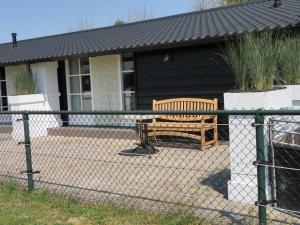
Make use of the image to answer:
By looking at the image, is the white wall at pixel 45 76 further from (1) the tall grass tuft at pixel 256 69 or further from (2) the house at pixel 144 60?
(1) the tall grass tuft at pixel 256 69

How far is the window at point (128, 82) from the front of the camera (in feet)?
41.4

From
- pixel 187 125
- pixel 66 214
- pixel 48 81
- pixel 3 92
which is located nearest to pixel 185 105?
pixel 187 125

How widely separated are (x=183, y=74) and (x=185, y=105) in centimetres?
93

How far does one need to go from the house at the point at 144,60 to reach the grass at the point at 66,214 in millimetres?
5505

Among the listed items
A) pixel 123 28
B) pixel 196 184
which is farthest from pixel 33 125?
pixel 196 184

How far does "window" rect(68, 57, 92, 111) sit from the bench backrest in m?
3.88

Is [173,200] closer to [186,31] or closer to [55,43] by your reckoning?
[186,31]

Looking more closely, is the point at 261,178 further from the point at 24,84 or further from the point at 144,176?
the point at 24,84

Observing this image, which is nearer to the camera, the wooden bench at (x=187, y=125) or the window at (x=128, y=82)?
the wooden bench at (x=187, y=125)

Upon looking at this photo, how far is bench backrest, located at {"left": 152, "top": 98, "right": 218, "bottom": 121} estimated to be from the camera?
385 inches

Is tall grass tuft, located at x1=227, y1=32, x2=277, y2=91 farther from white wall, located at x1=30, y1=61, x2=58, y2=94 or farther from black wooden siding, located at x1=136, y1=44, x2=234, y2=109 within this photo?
white wall, located at x1=30, y1=61, x2=58, y2=94

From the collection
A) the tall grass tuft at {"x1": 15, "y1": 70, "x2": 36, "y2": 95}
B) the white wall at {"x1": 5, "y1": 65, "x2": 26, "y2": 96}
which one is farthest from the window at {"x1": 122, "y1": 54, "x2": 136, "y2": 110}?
the white wall at {"x1": 5, "y1": 65, "x2": 26, "y2": 96}

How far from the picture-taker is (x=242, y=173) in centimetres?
514

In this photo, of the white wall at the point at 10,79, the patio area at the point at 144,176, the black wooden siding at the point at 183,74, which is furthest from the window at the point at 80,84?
the patio area at the point at 144,176
